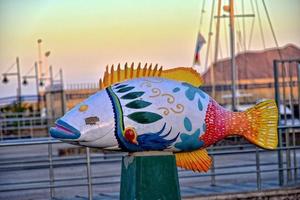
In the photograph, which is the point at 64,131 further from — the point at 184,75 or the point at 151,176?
the point at 184,75

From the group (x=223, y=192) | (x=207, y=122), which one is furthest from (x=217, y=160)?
(x=207, y=122)

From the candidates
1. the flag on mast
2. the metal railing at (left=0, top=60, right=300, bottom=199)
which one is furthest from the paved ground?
the flag on mast

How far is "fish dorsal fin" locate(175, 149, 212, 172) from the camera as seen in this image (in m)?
7.09

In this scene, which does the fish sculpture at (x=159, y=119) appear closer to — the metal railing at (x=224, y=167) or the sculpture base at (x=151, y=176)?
the sculpture base at (x=151, y=176)

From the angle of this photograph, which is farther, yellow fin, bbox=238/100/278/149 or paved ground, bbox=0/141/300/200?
paved ground, bbox=0/141/300/200

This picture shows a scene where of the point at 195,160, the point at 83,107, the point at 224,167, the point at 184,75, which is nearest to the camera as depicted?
the point at 83,107

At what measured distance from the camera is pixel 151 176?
281 inches

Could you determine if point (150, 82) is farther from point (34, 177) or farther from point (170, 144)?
point (34, 177)

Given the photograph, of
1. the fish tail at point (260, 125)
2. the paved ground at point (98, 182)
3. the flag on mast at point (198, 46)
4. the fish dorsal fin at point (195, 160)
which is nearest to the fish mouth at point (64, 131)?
the fish dorsal fin at point (195, 160)

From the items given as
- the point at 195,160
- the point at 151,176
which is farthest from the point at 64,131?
the point at 195,160

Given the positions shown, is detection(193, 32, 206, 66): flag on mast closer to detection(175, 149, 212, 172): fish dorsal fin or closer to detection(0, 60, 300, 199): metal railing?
detection(0, 60, 300, 199): metal railing

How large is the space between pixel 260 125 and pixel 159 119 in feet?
3.42

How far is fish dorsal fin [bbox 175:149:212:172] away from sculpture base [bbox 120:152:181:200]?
3.3 inches

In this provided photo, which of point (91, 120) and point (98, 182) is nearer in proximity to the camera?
point (91, 120)
